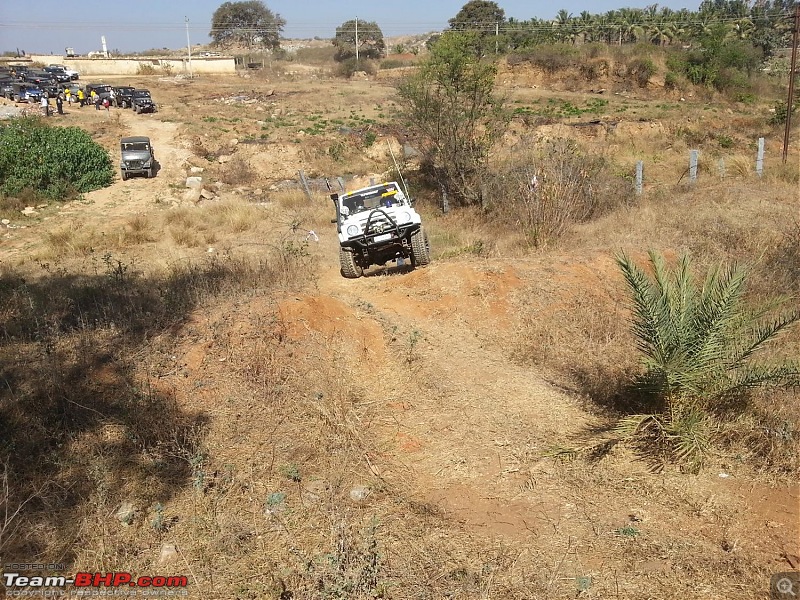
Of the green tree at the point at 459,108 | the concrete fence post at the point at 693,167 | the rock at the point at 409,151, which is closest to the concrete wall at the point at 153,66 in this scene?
the rock at the point at 409,151

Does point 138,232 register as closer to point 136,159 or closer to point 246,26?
point 136,159

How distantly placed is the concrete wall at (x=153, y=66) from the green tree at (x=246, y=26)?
1074 inches

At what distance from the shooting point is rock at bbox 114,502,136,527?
15.0 feet

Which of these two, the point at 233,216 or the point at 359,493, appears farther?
the point at 233,216

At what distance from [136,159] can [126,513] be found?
22007 mm

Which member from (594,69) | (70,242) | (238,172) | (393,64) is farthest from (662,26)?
(70,242)

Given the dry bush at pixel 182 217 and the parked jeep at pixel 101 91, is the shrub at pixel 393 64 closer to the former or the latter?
the parked jeep at pixel 101 91

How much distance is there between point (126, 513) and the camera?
4621 mm

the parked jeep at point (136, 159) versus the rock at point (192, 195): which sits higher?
the parked jeep at point (136, 159)

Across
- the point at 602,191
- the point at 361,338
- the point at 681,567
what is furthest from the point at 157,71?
the point at 681,567

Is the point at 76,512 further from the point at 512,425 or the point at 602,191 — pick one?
the point at 602,191

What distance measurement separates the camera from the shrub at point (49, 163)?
21000 mm

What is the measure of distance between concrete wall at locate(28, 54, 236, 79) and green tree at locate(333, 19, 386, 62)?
15.1 metres

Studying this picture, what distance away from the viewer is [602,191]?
15.4 m
